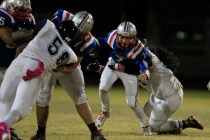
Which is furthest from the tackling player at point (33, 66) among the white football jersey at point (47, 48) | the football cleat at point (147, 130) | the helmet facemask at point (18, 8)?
the football cleat at point (147, 130)

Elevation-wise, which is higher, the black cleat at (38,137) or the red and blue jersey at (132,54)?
the red and blue jersey at (132,54)

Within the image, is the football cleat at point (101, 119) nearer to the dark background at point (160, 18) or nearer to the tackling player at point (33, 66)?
the tackling player at point (33, 66)

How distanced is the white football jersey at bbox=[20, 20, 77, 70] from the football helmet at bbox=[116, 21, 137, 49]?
1748 millimetres

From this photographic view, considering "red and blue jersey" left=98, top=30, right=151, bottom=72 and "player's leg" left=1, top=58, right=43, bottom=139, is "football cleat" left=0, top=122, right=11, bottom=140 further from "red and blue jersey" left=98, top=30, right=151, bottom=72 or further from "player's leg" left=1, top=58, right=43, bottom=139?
"red and blue jersey" left=98, top=30, right=151, bottom=72

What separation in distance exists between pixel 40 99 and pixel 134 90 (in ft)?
4.79

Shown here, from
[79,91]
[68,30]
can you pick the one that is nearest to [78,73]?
[79,91]

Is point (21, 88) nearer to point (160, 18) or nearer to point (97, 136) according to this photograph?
point (97, 136)

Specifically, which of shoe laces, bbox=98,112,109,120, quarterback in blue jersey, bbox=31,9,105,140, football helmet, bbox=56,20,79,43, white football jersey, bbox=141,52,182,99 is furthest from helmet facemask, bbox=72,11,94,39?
shoe laces, bbox=98,112,109,120

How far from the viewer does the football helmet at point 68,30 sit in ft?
18.7

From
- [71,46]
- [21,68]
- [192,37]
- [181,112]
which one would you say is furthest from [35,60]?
[192,37]

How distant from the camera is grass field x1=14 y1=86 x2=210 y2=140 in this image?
277 inches

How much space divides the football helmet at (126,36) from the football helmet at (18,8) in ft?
4.74

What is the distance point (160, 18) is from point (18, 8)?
14524 millimetres

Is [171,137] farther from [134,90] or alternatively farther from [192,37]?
[192,37]
